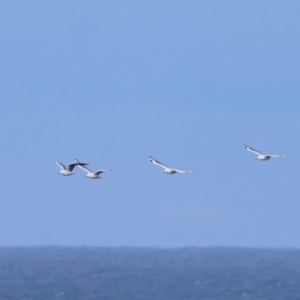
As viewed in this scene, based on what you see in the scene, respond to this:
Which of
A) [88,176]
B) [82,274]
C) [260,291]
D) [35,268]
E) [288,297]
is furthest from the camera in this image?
[35,268]

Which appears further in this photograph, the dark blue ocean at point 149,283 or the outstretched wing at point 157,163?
the dark blue ocean at point 149,283

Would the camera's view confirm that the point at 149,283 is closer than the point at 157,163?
No

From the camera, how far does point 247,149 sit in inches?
2800

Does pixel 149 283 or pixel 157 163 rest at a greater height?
pixel 157 163

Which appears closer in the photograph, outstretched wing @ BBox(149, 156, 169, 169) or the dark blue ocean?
outstretched wing @ BBox(149, 156, 169, 169)

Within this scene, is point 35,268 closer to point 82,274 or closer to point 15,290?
point 82,274

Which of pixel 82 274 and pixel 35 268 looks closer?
pixel 82 274

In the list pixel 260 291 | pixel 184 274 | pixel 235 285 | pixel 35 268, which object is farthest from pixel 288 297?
pixel 35 268

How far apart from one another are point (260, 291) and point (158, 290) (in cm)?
935

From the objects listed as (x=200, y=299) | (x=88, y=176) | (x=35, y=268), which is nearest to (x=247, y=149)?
(x=88, y=176)

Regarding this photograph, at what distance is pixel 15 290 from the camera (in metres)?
114

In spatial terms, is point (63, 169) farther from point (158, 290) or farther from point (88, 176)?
point (158, 290)

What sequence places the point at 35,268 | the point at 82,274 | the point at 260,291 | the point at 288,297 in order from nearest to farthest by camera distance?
1. the point at 288,297
2. the point at 260,291
3. the point at 82,274
4. the point at 35,268

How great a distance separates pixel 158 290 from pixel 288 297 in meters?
13.4
